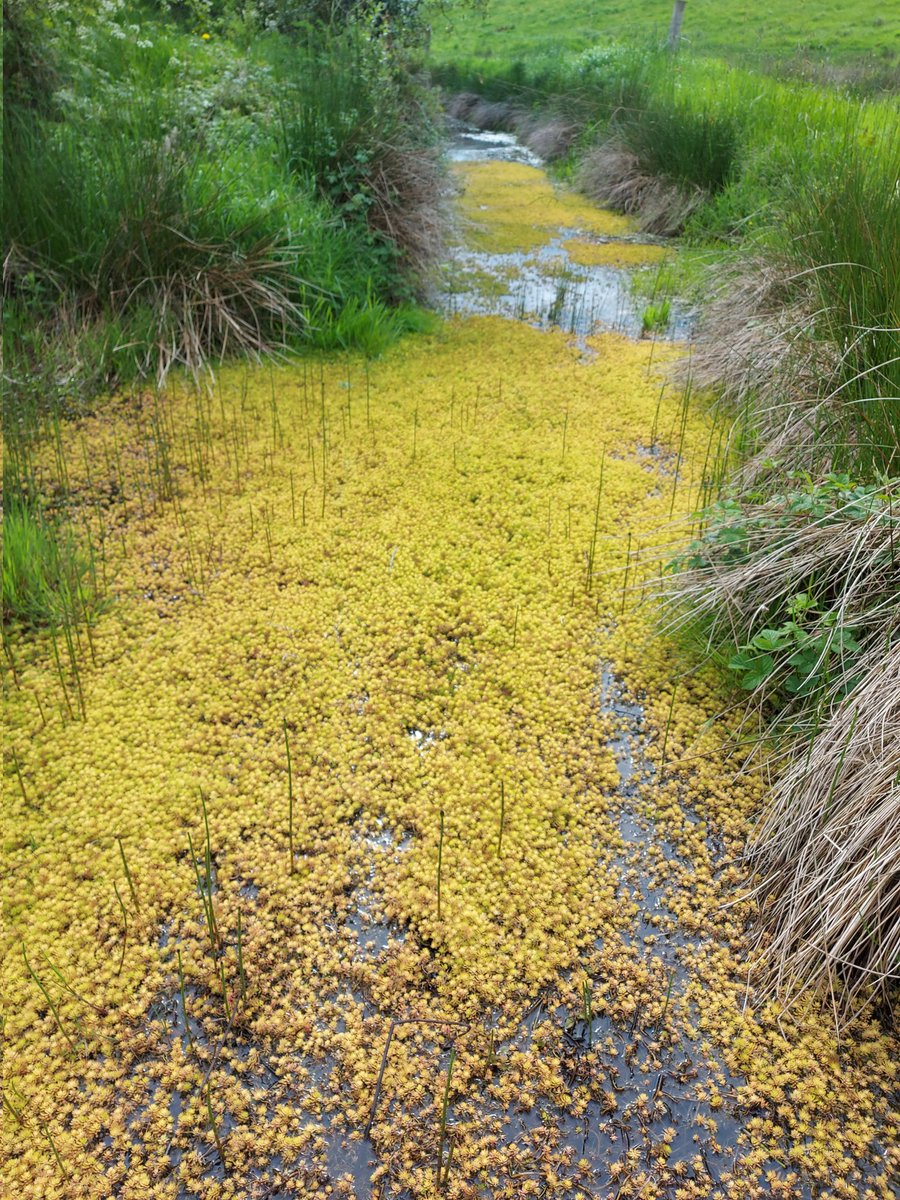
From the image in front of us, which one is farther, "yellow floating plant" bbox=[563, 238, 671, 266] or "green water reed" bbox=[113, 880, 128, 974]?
"yellow floating plant" bbox=[563, 238, 671, 266]

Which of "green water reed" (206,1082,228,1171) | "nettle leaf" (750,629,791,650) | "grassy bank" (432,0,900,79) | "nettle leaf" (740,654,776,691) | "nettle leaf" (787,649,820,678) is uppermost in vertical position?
"grassy bank" (432,0,900,79)

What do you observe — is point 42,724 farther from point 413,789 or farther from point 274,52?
point 274,52

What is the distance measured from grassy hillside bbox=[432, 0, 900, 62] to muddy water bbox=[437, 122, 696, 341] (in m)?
6.54

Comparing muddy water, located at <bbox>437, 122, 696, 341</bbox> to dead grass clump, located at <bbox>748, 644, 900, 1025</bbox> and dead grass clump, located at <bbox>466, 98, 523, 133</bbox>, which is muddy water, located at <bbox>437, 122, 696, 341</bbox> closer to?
dead grass clump, located at <bbox>748, 644, 900, 1025</bbox>

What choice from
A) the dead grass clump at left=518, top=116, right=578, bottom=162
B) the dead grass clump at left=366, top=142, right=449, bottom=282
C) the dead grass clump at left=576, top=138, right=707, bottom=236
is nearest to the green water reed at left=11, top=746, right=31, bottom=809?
the dead grass clump at left=366, top=142, right=449, bottom=282

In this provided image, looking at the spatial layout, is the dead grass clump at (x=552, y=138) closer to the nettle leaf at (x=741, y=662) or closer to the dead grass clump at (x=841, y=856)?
the nettle leaf at (x=741, y=662)

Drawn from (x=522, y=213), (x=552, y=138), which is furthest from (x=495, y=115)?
(x=522, y=213)

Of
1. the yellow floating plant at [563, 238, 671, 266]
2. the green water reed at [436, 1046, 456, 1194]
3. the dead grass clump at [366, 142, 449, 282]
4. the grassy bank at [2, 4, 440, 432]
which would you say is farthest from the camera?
the yellow floating plant at [563, 238, 671, 266]

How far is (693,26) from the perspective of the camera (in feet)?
53.9

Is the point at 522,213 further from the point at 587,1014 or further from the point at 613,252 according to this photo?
the point at 587,1014

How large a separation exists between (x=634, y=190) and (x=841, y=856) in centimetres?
723

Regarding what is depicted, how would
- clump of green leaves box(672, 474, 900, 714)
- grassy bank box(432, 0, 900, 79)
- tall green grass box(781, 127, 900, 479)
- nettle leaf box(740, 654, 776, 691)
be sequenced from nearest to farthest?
clump of green leaves box(672, 474, 900, 714)
nettle leaf box(740, 654, 776, 691)
tall green grass box(781, 127, 900, 479)
grassy bank box(432, 0, 900, 79)

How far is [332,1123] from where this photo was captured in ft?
4.53

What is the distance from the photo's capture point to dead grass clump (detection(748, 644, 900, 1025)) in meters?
1.58
